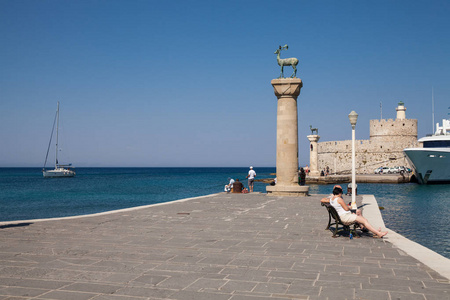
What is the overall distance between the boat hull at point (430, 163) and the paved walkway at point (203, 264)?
46390 mm

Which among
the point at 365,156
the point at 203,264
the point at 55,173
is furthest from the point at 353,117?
the point at 55,173

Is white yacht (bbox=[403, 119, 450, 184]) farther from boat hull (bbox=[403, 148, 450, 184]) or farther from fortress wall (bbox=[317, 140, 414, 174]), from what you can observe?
fortress wall (bbox=[317, 140, 414, 174])

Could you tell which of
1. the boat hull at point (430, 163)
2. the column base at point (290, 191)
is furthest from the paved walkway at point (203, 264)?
the boat hull at point (430, 163)

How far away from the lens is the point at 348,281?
536 centimetres

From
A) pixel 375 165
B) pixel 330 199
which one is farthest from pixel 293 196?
pixel 375 165

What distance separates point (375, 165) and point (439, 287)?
72749mm

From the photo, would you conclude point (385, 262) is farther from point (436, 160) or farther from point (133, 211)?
point (436, 160)

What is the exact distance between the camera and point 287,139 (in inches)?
775

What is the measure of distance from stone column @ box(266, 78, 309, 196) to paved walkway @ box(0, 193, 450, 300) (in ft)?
30.9

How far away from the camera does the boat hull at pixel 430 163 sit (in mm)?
50562

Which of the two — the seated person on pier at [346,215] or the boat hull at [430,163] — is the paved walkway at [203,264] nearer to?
the seated person on pier at [346,215]

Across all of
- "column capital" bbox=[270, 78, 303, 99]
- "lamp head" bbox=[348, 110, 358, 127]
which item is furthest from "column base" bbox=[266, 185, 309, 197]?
"lamp head" bbox=[348, 110, 358, 127]

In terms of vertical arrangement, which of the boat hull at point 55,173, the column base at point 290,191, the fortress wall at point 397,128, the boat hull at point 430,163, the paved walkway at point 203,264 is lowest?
the boat hull at point 55,173

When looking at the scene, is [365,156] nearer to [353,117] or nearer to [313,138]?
[313,138]
